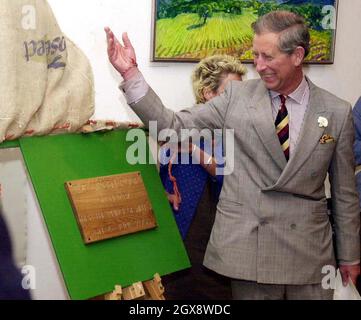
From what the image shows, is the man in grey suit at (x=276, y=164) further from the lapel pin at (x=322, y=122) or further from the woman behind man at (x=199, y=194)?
the woman behind man at (x=199, y=194)

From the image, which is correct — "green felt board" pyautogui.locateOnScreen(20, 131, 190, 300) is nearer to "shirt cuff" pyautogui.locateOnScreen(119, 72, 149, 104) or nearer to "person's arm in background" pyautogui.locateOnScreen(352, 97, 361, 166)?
"shirt cuff" pyautogui.locateOnScreen(119, 72, 149, 104)

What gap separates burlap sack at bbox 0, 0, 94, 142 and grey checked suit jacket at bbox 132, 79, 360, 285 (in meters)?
0.29

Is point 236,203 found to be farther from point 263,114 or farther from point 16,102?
point 16,102

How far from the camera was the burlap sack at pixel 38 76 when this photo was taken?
1.64m

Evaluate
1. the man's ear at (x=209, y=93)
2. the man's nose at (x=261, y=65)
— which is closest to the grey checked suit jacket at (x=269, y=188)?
the man's nose at (x=261, y=65)

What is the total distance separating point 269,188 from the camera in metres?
1.82

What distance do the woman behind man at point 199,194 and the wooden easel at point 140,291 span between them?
0.33m

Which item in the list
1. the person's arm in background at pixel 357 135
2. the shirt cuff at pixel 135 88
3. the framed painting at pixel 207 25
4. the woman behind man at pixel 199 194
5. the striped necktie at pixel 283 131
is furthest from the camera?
the framed painting at pixel 207 25

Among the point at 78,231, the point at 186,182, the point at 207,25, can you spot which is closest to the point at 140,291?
the point at 78,231

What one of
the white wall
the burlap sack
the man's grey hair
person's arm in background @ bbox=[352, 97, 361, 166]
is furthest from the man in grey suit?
the white wall

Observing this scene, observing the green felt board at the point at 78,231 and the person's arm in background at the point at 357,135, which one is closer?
the green felt board at the point at 78,231

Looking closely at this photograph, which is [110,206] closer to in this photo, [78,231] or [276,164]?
[78,231]

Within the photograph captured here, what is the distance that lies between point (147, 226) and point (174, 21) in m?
1.02

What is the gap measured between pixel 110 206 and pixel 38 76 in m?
0.47
